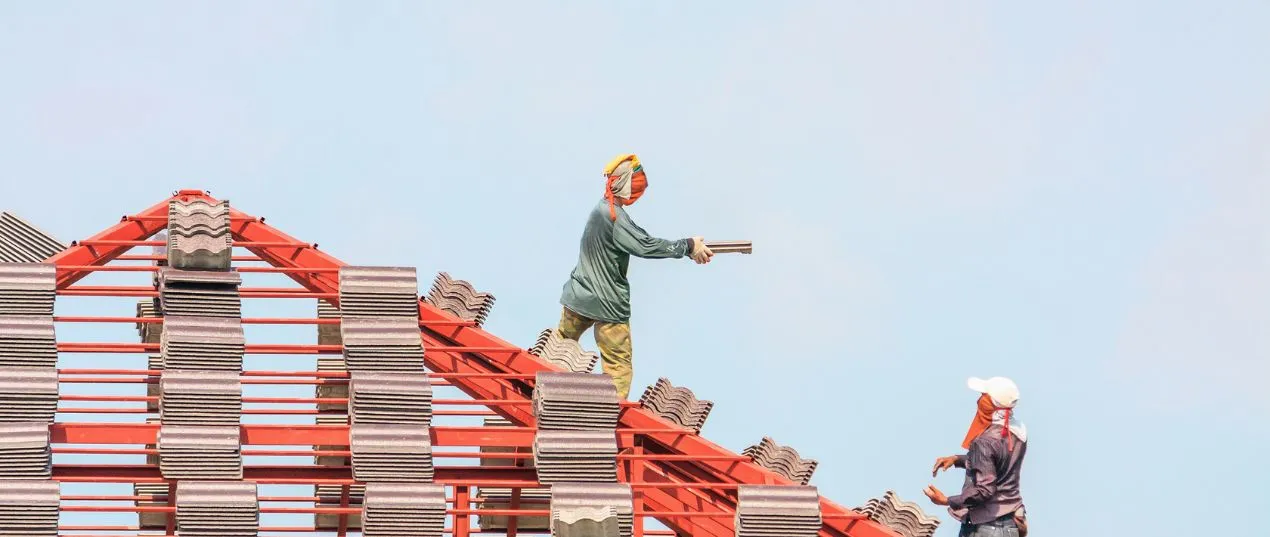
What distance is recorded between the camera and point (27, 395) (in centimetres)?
3919

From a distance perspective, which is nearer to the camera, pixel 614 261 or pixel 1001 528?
pixel 1001 528

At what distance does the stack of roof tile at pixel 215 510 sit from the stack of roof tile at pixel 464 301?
601 centimetres

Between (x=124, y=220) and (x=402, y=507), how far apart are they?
7738mm

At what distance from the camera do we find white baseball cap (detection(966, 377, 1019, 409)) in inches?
1516

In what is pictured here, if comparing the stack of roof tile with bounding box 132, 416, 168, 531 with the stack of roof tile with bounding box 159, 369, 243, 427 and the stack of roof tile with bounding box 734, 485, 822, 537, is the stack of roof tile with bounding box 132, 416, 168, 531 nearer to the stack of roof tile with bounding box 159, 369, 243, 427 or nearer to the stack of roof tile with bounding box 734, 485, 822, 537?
the stack of roof tile with bounding box 159, 369, 243, 427

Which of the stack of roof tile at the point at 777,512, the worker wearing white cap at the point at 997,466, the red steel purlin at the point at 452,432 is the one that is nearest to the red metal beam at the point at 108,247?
the red steel purlin at the point at 452,432

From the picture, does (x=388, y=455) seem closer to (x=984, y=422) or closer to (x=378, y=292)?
(x=378, y=292)

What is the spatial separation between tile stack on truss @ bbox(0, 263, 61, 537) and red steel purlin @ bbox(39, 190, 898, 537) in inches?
17.1

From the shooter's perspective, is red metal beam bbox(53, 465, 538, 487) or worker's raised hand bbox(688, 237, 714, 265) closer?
red metal beam bbox(53, 465, 538, 487)

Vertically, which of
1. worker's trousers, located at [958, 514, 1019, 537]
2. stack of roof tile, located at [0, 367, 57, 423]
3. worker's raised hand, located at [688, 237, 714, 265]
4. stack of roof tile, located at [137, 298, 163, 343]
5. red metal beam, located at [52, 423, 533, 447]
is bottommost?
worker's trousers, located at [958, 514, 1019, 537]

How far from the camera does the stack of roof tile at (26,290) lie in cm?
4075

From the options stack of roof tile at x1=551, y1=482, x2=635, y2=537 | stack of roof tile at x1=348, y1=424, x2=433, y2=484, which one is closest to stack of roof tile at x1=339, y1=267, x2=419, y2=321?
stack of roof tile at x1=348, y1=424, x2=433, y2=484

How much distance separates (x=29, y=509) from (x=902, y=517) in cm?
1046

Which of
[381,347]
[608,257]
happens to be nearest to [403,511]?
[381,347]
